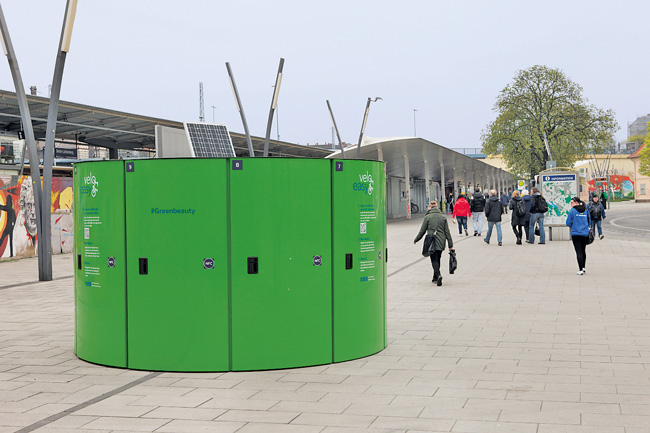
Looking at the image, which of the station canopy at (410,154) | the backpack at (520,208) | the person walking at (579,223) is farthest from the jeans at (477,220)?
the person walking at (579,223)

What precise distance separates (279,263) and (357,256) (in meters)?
0.85

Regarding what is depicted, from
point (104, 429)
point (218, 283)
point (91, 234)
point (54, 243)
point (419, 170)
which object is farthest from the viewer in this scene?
point (419, 170)

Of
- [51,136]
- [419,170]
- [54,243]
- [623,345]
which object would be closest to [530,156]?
[419,170]

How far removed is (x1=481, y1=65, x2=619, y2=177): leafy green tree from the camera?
52.3m

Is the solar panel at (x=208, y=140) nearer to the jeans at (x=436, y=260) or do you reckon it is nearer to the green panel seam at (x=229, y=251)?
the green panel seam at (x=229, y=251)

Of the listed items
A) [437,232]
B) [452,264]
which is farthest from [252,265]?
[452,264]

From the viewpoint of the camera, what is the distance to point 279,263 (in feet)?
22.6

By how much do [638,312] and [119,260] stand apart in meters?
6.77

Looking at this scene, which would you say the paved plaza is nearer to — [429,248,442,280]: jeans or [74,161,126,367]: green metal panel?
[74,161,126,367]: green metal panel

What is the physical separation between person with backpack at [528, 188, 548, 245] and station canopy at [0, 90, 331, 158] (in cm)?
1452

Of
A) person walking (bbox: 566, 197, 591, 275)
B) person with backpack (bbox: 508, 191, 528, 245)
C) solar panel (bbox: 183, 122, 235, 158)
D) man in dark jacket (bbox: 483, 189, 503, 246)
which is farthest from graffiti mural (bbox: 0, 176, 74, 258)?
person walking (bbox: 566, 197, 591, 275)

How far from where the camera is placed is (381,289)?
7750 millimetres

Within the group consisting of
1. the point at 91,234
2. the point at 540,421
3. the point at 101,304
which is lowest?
the point at 540,421

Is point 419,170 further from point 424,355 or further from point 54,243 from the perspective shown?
point 424,355
